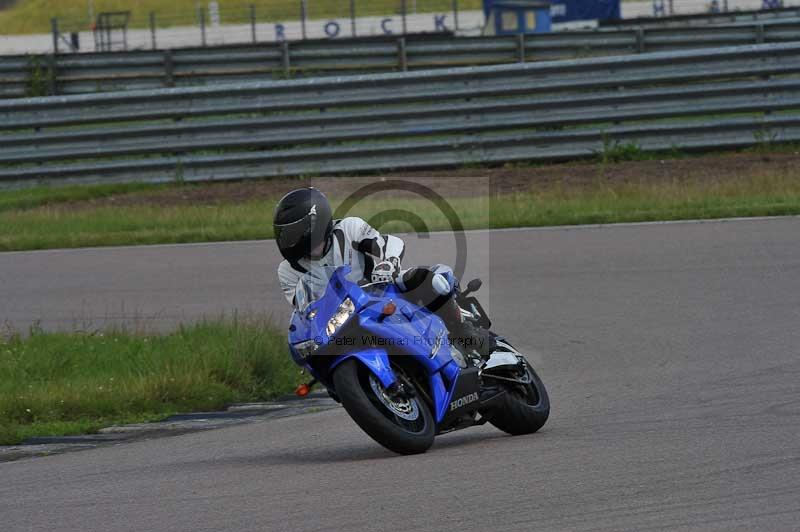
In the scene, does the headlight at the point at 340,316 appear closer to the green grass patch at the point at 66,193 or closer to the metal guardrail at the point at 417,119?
the metal guardrail at the point at 417,119

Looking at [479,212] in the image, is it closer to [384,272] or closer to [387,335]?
[384,272]

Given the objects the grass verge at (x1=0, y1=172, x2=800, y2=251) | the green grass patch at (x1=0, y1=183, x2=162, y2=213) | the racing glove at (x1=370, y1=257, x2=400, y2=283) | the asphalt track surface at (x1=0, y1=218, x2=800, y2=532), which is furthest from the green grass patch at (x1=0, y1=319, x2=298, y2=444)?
the green grass patch at (x1=0, y1=183, x2=162, y2=213)

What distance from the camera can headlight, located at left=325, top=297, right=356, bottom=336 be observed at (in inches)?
249

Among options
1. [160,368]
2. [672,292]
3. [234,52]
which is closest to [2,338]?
[160,368]

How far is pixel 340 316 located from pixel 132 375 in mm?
3055

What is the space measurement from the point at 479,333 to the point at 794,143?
11.9m

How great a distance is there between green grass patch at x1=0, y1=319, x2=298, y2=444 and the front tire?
94.3 inches

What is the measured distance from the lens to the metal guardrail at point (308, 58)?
22.1 m

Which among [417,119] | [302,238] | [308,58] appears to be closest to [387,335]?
[302,238]

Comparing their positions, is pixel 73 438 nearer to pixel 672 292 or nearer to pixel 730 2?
pixel 672 292

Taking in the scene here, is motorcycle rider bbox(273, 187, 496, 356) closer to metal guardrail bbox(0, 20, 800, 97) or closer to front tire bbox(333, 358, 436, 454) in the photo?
front tire bbox(333, 358, 436, 454)

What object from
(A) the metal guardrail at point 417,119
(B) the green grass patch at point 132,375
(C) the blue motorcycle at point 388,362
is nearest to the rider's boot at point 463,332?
(C) the blue motorcycle at point 388,362

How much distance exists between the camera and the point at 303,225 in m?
6.52

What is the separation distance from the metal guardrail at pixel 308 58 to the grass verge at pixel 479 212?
229 inches
